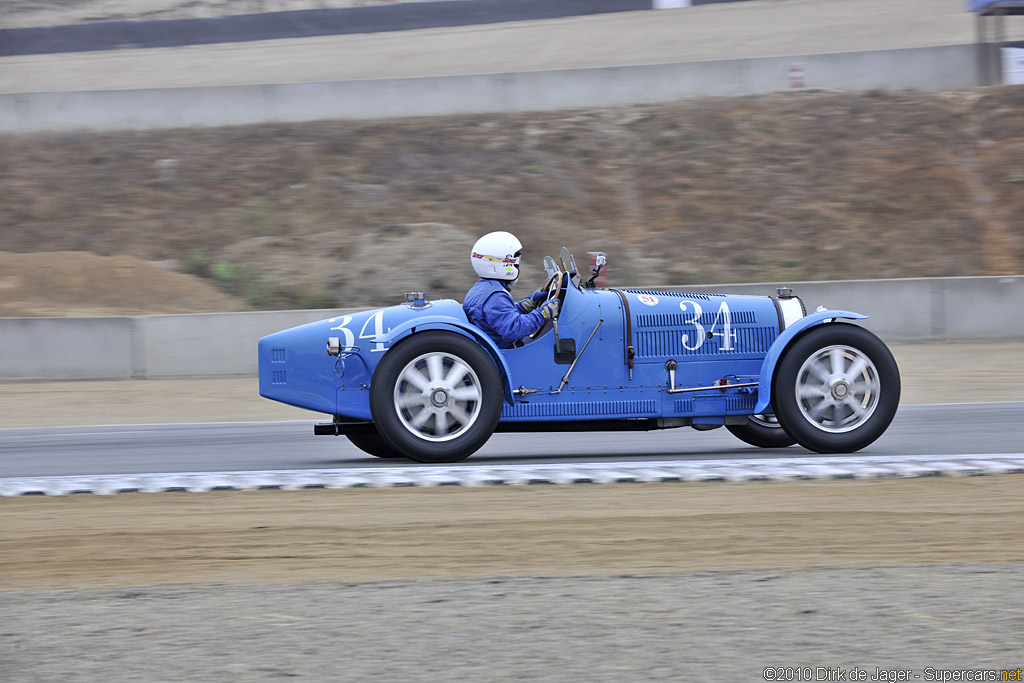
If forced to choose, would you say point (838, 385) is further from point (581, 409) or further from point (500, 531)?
point (500, 531)

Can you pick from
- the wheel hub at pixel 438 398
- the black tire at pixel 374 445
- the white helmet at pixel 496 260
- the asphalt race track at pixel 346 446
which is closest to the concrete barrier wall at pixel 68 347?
the asphalt race track at pixel 346 446

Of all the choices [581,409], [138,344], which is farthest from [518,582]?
[138,344]

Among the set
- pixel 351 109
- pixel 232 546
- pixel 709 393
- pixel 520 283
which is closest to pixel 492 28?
pixel 351 109

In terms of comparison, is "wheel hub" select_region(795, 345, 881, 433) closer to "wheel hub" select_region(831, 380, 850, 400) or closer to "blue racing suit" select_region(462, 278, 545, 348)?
"wheel hub" select_region(831, 380, 850, 400)

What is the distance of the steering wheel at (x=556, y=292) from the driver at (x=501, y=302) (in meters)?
0.04

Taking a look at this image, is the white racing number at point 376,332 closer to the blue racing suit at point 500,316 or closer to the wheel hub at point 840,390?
the blue racing suit at point 500,316

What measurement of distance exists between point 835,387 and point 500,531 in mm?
2832

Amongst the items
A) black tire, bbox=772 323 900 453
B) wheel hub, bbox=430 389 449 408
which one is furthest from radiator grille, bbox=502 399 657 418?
black tire, bbox=772 323 900 453

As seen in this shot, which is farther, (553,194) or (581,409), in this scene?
(553,194)

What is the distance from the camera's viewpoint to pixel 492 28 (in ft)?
117

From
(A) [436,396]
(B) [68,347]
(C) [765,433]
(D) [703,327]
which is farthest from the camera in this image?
(B) [68,347]

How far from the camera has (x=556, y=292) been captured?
751cm

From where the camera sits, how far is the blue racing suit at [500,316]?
24.1 ft

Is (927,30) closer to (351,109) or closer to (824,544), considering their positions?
(351,109)
